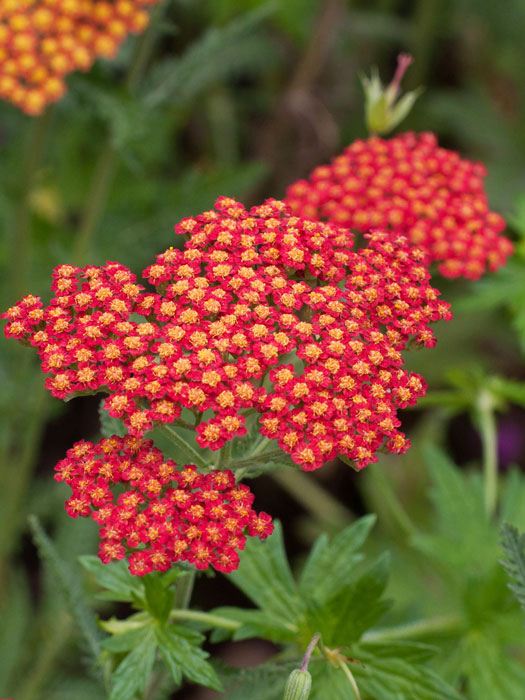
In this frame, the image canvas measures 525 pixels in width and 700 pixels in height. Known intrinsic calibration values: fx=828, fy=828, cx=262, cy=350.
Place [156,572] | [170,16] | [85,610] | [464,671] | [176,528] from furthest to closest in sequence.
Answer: [170,16]
[464,671]
[85,610]
[156,572]
[176,528]

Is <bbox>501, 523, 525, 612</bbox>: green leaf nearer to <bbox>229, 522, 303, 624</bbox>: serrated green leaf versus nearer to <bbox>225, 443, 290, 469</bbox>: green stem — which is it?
<bbox>225, 443, 290, 469</bbox>: green stem

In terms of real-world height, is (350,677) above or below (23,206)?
below

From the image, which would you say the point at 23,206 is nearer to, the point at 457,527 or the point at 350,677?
the point at 457,527

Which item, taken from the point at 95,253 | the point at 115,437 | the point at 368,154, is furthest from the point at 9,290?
the point at 115,437

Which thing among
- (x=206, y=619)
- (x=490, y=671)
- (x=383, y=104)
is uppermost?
(x=383, y=104)

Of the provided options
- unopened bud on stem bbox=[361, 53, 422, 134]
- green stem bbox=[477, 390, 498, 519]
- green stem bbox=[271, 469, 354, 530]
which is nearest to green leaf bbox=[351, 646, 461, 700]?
green stem bbox=[477, 390, 498, 519]

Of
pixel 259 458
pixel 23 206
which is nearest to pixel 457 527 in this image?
pixel 259 458

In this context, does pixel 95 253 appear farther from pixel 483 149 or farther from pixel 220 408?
pixel 483 149
